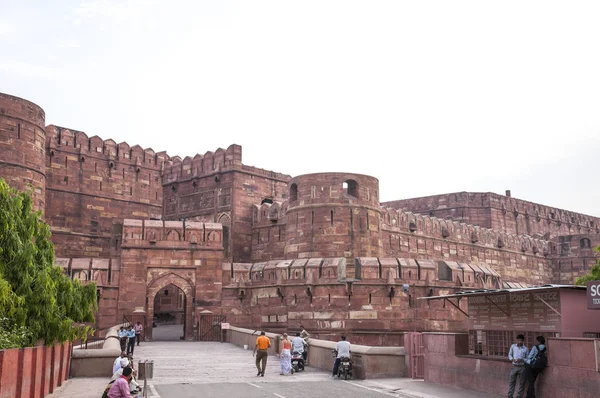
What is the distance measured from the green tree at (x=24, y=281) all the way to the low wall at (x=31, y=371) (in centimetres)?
31

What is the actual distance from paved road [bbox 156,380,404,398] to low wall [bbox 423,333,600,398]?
1.85 m

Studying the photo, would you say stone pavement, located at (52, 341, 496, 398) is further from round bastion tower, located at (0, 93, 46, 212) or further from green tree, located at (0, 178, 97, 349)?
round bastion tower, located at (0, 93, 46, 212)

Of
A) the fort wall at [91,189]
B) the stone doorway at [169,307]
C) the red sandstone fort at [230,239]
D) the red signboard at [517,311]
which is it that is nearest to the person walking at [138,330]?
the red sandstone fort at [230,239]

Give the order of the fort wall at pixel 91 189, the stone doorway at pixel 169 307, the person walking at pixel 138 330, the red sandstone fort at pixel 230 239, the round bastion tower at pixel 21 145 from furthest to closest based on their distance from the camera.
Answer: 1. the stone doorway at pixel 169 307
2. the fort wall at pixel 91 189
3. the round bastion tower at pixel 21 145
4. the red sandstone fort at pixel 230 239
5. the person walking at pixel 138 330

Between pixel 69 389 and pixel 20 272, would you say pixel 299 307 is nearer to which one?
pixel 69 389

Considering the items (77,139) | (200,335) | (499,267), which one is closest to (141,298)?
(200,335)

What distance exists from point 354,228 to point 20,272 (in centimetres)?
1945

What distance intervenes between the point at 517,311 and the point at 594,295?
99.2 inches

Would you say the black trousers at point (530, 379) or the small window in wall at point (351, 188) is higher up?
the small window in wall at point (351, 188)

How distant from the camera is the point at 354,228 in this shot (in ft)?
94.6

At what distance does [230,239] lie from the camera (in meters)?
34.4

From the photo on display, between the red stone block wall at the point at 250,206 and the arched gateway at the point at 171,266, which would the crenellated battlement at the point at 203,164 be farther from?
the arched gateway at the point at 171,266

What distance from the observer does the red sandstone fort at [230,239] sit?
26344 mm

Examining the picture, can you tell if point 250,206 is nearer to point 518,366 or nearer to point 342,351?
point 342,351
